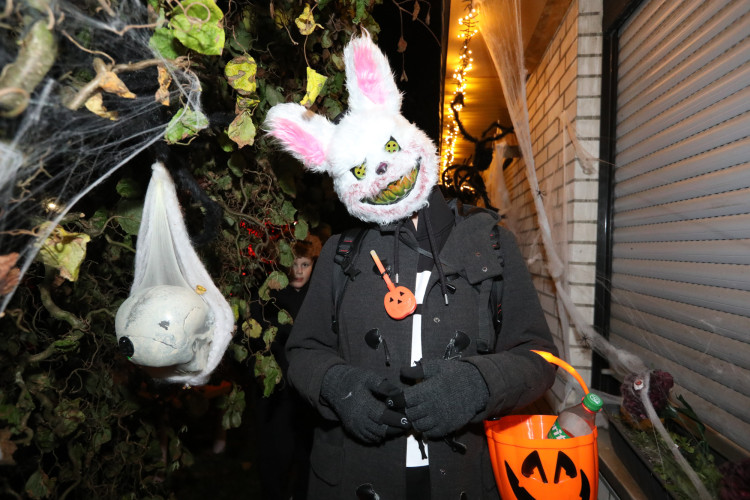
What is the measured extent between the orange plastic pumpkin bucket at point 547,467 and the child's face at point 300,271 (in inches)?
64.6

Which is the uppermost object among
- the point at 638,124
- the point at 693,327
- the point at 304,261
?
the point at 638,124

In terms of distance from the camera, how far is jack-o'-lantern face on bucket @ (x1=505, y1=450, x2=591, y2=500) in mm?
1123

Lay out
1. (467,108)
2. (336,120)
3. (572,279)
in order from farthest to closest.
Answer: (467,108) → (572,279) → (336,120)

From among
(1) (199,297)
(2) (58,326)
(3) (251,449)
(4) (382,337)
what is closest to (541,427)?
(4) (382,337)

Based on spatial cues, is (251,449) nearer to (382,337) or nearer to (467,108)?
(382,337)

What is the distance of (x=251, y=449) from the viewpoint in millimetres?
3799

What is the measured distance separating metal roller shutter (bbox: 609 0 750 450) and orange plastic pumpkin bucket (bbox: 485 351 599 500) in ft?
2.28

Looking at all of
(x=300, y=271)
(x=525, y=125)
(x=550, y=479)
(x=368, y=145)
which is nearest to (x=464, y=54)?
(x=525, y=125)

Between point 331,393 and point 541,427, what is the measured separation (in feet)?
2.36

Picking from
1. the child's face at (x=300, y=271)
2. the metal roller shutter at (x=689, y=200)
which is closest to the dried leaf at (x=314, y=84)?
the metal roller shutter at (x=689, y=200)

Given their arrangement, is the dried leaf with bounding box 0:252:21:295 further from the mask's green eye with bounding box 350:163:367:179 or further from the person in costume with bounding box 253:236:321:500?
the person in costume with bounding box 253:236:321:500

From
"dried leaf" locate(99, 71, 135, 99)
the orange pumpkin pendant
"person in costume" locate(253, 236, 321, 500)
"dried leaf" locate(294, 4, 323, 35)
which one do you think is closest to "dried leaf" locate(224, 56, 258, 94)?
"dried leaf" locate(294, 4, 323, 35)

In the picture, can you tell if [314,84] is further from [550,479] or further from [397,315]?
[550,479]

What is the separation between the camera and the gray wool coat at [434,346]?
1258 millimetres
